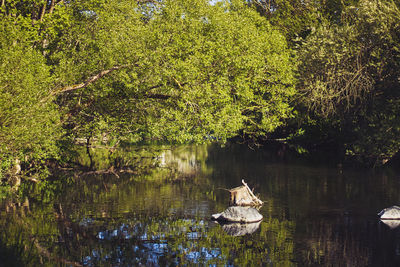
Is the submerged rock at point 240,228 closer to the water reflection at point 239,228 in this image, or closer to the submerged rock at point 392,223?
the water reflection at point 239,228

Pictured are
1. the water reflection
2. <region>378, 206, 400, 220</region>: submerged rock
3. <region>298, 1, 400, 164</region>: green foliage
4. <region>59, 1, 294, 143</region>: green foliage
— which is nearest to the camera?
the water reflection

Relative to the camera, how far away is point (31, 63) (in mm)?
32812

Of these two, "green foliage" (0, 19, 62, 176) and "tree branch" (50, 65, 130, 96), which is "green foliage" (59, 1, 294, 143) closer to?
"tree branch" (50, 65, 130, 96)

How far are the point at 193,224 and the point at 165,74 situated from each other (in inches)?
489

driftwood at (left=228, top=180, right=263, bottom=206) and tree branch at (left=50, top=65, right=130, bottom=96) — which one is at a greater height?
tree branch at (left=50, top=65, right=130, bottom=96)

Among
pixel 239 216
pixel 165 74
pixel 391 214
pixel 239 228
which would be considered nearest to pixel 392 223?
pixel 391 214

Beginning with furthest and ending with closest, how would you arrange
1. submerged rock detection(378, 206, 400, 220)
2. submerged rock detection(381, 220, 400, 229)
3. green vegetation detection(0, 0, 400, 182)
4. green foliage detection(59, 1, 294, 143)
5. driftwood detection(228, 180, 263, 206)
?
1. green foliage detection(59, 1, 294, 143)
2. green vegetation detection(0, 0, 400, 182)
3. driftwood detection(228, 180, 263, 206)
4. submerged rock detection(378, 206, 400, 220)
5. submerged rock detection(381, 220, 400, 229)

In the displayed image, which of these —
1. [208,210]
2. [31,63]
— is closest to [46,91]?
[31,63]

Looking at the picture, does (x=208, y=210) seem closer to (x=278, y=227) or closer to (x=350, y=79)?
(x=278, y=227)

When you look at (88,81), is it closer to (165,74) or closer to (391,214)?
(165,74)

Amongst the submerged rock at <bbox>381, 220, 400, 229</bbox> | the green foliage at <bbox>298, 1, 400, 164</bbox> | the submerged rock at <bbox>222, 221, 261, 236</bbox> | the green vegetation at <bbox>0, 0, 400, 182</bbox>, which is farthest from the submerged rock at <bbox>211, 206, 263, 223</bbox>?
the green foliage at <bbox>298, 1, 400, 164</bbox>

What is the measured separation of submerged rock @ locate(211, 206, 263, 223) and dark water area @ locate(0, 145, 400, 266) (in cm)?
56

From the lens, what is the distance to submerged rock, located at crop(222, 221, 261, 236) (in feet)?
80.5

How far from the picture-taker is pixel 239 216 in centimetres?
2688
